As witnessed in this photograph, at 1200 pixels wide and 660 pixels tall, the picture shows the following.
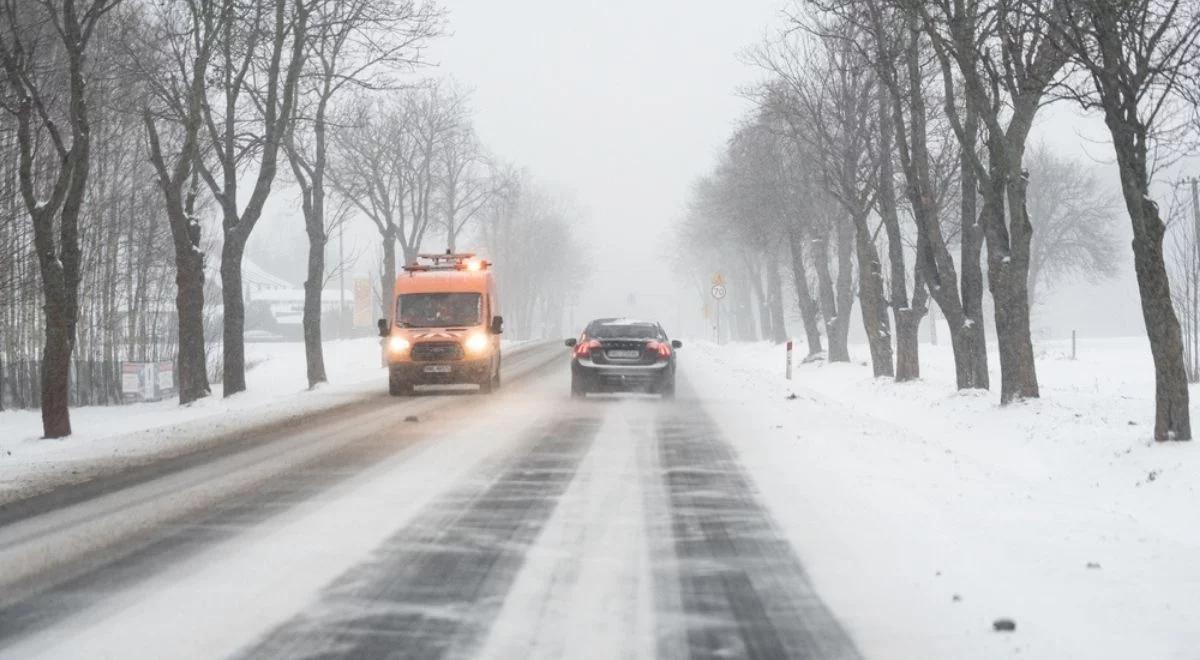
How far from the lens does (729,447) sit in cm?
1365

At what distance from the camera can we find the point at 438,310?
25.2 m

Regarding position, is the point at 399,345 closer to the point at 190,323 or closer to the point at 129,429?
the point at 190,323

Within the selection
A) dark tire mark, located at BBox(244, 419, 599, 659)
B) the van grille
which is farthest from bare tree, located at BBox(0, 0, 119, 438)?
dark tire mark, located at BBox(244, 419, 599, 659)

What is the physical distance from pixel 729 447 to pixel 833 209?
89.3ft

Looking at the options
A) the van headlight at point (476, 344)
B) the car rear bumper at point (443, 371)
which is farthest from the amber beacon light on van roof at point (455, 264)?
the car rear bumper at point (443, 371)

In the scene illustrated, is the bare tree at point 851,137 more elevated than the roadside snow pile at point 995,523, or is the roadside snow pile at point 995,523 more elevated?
the bare tree at point 851,137

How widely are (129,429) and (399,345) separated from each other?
6333mm

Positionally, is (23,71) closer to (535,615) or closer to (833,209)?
(535,615)

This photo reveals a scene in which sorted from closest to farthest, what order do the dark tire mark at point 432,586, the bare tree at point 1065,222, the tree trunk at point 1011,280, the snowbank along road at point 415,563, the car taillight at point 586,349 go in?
1. the dark tire mark at point 432,586
2. the snowbank along road at point 415,563
3. the tree trunk at point 1011,280
4. the car taillight at point 586,349
5. the bare tree at point 1065,222

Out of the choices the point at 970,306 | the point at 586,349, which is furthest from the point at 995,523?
the point at 586,349

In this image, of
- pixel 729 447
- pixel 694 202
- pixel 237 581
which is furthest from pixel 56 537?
A: pixel 694 202

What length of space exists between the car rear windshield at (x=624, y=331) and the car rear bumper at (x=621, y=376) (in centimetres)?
61

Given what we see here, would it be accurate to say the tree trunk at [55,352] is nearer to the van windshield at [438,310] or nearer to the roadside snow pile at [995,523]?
the van windshield at [438,310]

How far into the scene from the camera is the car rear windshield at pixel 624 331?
74.9 feet
